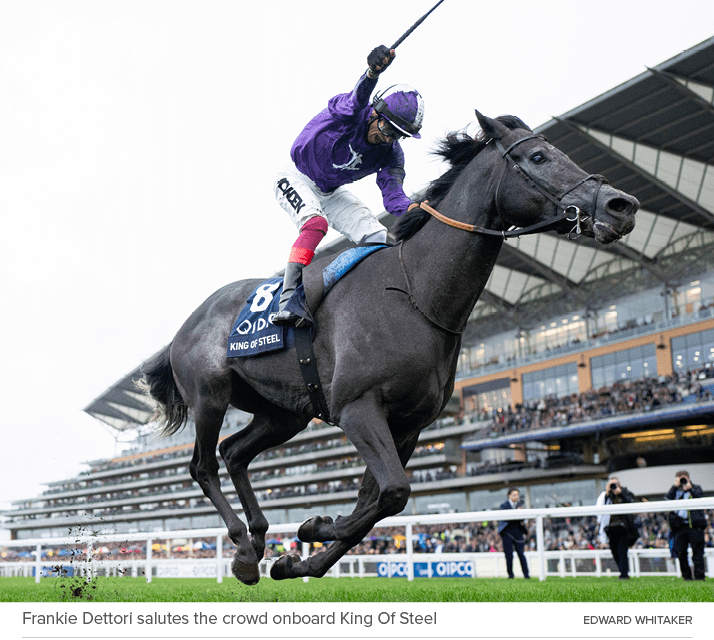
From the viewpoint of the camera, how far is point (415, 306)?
3.61 meters

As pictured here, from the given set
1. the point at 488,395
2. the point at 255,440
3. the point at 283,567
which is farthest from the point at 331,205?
the point at 488,395

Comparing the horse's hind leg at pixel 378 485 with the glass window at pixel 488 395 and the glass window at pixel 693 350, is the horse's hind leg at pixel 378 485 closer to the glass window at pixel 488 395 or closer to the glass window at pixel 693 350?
the glass window at pixel 693 350

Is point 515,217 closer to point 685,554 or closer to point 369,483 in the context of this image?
point 369,483

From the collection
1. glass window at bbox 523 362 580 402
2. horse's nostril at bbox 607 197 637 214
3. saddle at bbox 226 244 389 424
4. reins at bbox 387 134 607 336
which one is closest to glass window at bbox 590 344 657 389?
glass window at bbox 523 362 580 402

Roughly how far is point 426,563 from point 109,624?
9202 millimetres

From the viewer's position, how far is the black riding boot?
3850 mm

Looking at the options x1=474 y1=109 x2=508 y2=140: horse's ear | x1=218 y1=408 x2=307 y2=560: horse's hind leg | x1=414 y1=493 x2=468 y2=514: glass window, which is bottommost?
x1=414 y1=493 x2=468 y2=514: glass window

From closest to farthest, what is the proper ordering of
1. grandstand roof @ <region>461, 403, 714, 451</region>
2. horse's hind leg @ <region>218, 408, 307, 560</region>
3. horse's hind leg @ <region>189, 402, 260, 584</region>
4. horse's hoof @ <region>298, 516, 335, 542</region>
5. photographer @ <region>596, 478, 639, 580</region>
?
1. horse's hoof @ <region>298, 516, 335, 542</region>
2. horse's hind leg @ <region>189, 402, 260, 584</region>
3. horse's hind leg @ <region>218, 408, 307, 560</region>
4. photographer @ <region>596, 478, 639, 580</region>
5. grandstand roof @ <region>461, 403, 714, 451</region>

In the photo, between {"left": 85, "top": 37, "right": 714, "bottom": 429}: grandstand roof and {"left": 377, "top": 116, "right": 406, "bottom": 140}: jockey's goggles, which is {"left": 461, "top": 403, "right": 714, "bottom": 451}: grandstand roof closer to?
{"left": 85, "top": 37, "right": 714, "bottom": 429}: grandstand roof

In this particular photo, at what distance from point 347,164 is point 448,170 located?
634 millimetres

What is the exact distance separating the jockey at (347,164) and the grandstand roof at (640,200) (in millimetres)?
16395

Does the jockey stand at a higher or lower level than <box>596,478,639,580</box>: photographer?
higher

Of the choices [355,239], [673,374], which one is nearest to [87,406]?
[673,374]

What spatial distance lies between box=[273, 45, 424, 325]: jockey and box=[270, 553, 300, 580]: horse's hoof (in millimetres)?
1196
